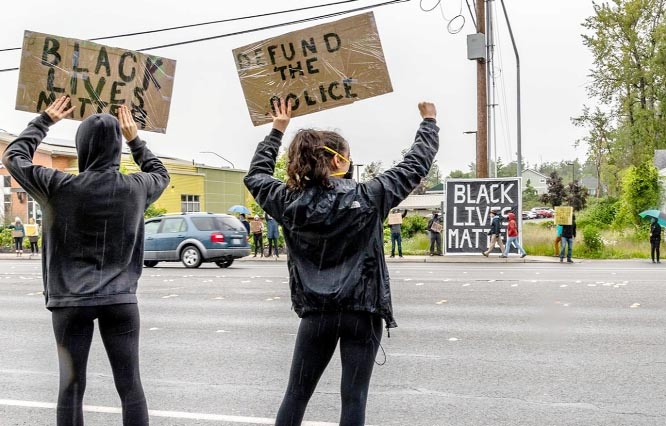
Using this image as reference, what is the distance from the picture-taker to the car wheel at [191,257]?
68.8 feet

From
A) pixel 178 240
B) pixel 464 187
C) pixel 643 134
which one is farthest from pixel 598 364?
pixel 643 134

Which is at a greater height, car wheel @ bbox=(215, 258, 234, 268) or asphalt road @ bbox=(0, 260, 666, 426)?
car wheel @ bbox=(215, 258, 234, 268)

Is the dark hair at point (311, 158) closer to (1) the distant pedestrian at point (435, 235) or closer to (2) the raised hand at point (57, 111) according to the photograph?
(2) the raised hand at point (57, 111)

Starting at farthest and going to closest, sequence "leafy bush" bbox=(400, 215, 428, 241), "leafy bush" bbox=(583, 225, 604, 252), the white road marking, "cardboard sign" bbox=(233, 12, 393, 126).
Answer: "leafy bush" bbox=(400, 215, 428, 241) → "leafy bush" bbox=(583, 225, 604, 252) → the white road marking → "cardboard sign" bbox=(233, 12, 393, 126)

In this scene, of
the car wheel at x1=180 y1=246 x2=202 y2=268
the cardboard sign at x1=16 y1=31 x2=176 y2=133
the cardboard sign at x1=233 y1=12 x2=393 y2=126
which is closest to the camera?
the cardboard sign at x1=233 y1=12 x2=393 y2=126

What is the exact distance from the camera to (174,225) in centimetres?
2139

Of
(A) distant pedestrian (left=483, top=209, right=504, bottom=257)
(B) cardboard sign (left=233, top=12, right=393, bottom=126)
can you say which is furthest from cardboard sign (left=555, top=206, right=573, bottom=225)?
(B) cardboard sign (left=233, top=12, right=393, bottom=126)

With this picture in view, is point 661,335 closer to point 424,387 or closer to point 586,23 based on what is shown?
point 424,387

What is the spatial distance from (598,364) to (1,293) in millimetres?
11374

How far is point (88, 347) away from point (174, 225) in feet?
59.2

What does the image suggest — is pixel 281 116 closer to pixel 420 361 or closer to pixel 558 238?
pixel 420 361

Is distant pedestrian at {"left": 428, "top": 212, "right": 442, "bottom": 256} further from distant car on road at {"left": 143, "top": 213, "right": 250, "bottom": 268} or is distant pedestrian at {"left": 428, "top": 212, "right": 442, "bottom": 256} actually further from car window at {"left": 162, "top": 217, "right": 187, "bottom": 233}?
car window at {"left": 162, "top": 217, "right": 187, "bottom": 233}

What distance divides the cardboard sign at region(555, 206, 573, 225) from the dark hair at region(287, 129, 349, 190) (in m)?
19.5

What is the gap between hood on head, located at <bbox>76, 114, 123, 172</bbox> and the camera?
3592 millimetres
